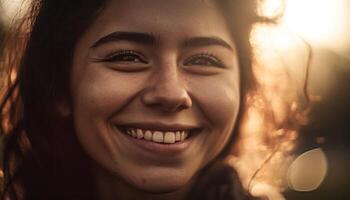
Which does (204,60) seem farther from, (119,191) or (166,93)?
(119,191)

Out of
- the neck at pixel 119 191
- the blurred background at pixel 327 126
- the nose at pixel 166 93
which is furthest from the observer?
the blurred background at pixel 327 126

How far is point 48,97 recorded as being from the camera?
5.30 ft

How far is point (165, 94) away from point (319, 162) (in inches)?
104

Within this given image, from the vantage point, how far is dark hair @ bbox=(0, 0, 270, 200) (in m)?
1.59

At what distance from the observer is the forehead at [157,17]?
144cm

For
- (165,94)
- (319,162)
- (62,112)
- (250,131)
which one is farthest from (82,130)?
(319,162)

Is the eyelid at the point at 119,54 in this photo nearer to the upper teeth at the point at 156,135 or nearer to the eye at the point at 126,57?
the eye at the point at 126,57

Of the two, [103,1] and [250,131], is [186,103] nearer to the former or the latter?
[103,1]

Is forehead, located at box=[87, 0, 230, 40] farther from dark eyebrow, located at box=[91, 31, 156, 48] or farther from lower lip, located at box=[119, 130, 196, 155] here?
lower lip, located at box=[119, 130, 196, 155]

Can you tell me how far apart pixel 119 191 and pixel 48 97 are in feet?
1.00

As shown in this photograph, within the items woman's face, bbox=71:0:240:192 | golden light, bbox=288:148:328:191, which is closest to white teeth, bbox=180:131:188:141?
woman's face, bbox=71:0:240:192

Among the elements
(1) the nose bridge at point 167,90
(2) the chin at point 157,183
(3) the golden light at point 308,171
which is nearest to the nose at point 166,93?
(1) the nose bridge at point 167,90

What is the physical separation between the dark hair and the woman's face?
0.32 feet

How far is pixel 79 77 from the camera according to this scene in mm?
1509
